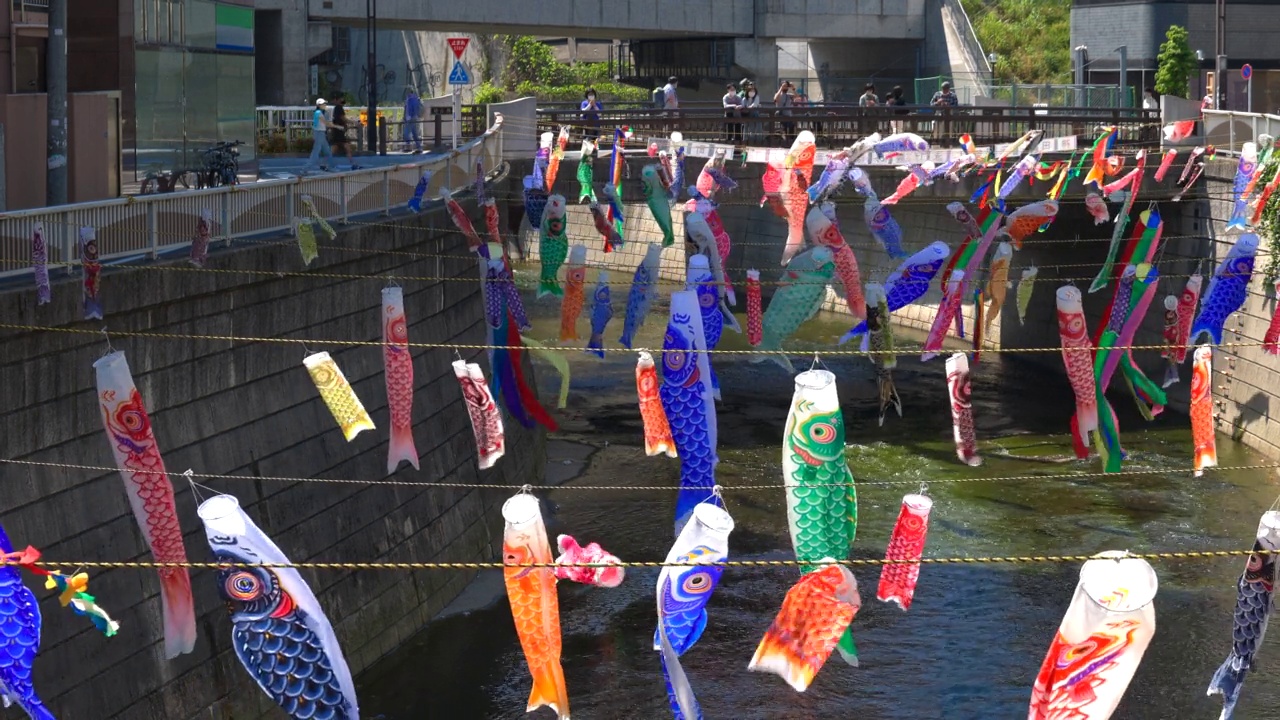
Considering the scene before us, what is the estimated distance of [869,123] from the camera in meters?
43.7

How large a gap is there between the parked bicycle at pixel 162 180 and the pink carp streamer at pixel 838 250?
10.4m

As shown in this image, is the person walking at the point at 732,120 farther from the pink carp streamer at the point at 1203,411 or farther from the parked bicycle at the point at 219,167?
the pink carp streamer at the point at 1203,411

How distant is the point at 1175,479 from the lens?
3144 centimetres

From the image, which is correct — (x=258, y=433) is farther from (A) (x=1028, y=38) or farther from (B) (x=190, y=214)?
(A) (x=1028, y=38)

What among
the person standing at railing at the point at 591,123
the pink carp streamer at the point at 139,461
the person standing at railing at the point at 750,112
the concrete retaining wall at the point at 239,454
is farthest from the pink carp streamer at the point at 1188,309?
the pink carp streamer at the point at 139,461

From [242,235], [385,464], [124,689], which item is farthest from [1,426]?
[385,464]

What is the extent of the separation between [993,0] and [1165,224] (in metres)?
39.1

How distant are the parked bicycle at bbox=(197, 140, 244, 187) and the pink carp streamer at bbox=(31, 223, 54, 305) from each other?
12.8 metres

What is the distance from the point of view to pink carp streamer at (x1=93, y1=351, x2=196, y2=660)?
16188 mm

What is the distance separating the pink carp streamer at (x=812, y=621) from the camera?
15281 millimetres

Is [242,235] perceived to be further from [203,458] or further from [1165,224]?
[1165,224]

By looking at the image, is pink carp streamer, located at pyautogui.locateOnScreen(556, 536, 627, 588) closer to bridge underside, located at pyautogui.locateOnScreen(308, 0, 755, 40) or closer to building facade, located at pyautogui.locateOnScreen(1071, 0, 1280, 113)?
bridge underside, located at pyautogui.locateOnScreen(308, 0, 755, 40)

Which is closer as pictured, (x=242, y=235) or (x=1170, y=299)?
(x=242, y=235)

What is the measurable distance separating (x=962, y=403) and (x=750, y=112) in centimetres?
1928
